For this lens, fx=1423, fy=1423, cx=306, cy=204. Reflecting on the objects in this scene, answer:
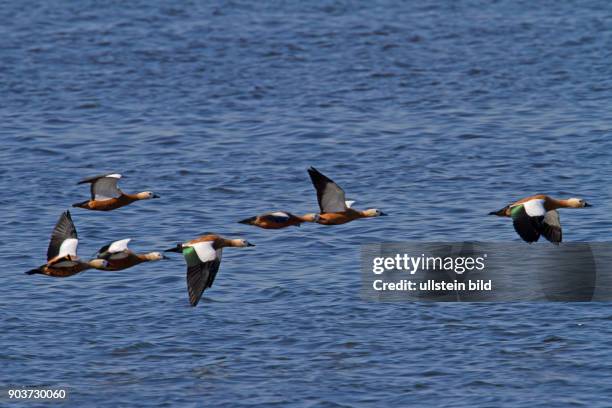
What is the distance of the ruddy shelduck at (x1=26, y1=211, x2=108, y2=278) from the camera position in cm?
2755

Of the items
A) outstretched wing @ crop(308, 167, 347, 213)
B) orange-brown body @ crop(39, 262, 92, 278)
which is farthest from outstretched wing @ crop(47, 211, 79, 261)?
outstretched wing @ crop(308, 167, 347, 213)

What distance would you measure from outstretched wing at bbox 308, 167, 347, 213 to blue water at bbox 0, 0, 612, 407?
15.3 feet

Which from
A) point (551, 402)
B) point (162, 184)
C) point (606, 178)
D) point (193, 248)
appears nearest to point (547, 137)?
point (606, 178)

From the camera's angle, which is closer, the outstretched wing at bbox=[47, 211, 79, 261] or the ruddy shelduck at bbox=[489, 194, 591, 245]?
the outstretched wing at bbox=[47, 211, 79, 261]

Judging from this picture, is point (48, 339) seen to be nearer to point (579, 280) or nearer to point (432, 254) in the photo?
point (432, 254)

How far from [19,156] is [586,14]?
117 ft

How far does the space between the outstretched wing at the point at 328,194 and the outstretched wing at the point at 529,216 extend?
356 cm

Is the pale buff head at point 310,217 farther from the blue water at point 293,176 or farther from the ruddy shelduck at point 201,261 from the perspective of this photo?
the blue water at point 293,176

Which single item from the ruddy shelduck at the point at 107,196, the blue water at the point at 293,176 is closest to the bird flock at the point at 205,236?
the ruddy shelduck at the point at 107,196

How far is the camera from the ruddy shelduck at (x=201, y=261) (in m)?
27.1

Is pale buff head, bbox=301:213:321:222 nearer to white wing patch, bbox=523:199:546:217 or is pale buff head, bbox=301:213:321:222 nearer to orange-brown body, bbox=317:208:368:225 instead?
orange-brown body, bbox=317:208:368:225

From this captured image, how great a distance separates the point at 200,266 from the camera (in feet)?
90.2

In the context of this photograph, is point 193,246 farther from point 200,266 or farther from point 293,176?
point 293,176

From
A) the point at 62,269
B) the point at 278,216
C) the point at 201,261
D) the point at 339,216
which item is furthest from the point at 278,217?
the point at 62,269
